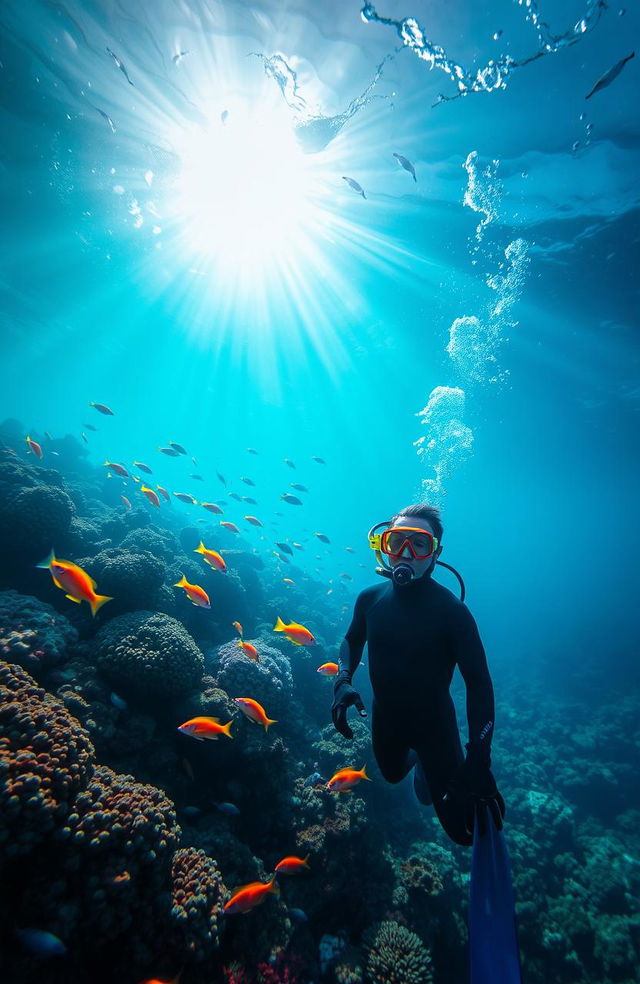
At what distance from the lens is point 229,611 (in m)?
11.1

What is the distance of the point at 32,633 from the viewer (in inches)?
183

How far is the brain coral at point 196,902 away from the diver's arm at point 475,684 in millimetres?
3026

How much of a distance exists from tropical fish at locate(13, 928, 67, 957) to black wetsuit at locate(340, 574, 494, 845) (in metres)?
2.70

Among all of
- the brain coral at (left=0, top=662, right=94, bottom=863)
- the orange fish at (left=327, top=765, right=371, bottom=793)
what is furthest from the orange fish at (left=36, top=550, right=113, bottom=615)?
the orange fish at (left=327, top=765, right=371, bottom=793)

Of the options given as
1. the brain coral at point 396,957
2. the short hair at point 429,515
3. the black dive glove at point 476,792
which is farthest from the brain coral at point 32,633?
the brain coral at point 396,957

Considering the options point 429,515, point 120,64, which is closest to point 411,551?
point 429,515

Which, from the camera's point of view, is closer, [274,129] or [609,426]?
[274,129]

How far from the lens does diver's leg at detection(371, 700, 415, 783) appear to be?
330 centimetres

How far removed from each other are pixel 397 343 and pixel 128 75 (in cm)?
1569

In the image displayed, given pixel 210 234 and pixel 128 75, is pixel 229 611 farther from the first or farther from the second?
pixel 210 234

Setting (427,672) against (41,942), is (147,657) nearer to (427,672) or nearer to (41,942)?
(41,942)

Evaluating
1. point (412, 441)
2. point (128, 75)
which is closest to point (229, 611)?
point (128, 75)

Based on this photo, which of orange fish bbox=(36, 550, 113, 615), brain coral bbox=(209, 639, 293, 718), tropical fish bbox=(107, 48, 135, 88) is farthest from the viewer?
tropical fish bbox=(107, 48, 135, 88)

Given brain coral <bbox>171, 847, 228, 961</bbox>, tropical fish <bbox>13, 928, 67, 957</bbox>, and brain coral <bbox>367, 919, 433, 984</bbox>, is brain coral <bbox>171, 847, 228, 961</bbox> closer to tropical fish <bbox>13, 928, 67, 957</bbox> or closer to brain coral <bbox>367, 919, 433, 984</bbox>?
tropical fish <bbox>13, 928, 67, 957</bbox>
